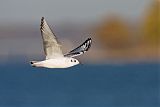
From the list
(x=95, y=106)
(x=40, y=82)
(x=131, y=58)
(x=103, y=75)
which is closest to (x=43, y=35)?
(x=95, y=106)

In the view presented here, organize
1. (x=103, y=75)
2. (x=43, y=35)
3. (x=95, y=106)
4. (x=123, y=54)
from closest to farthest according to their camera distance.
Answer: (x=43, y=35), (x=95, y=106), (x=103, y=75), (x=123, y=54)

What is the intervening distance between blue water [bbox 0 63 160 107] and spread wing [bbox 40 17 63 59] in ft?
32.9

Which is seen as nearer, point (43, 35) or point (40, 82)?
point (43, 35)

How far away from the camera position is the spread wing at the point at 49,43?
5.25 meters

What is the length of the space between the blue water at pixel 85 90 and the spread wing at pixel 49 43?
10028 millimetres

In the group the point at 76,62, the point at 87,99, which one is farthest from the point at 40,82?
the point at 76,62

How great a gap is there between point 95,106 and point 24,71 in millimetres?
19386

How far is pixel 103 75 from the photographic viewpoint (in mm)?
30312

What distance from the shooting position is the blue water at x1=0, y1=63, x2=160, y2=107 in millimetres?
16547

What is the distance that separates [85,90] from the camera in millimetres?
22359

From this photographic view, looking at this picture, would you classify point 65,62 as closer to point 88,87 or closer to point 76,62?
point 76,62

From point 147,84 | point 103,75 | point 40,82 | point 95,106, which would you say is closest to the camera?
point 95,106

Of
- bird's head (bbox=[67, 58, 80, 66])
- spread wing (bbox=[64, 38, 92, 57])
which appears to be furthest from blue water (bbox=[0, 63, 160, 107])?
bird's head (bbox=[67, 58, 80, 66])

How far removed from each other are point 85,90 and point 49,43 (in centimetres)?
1699
